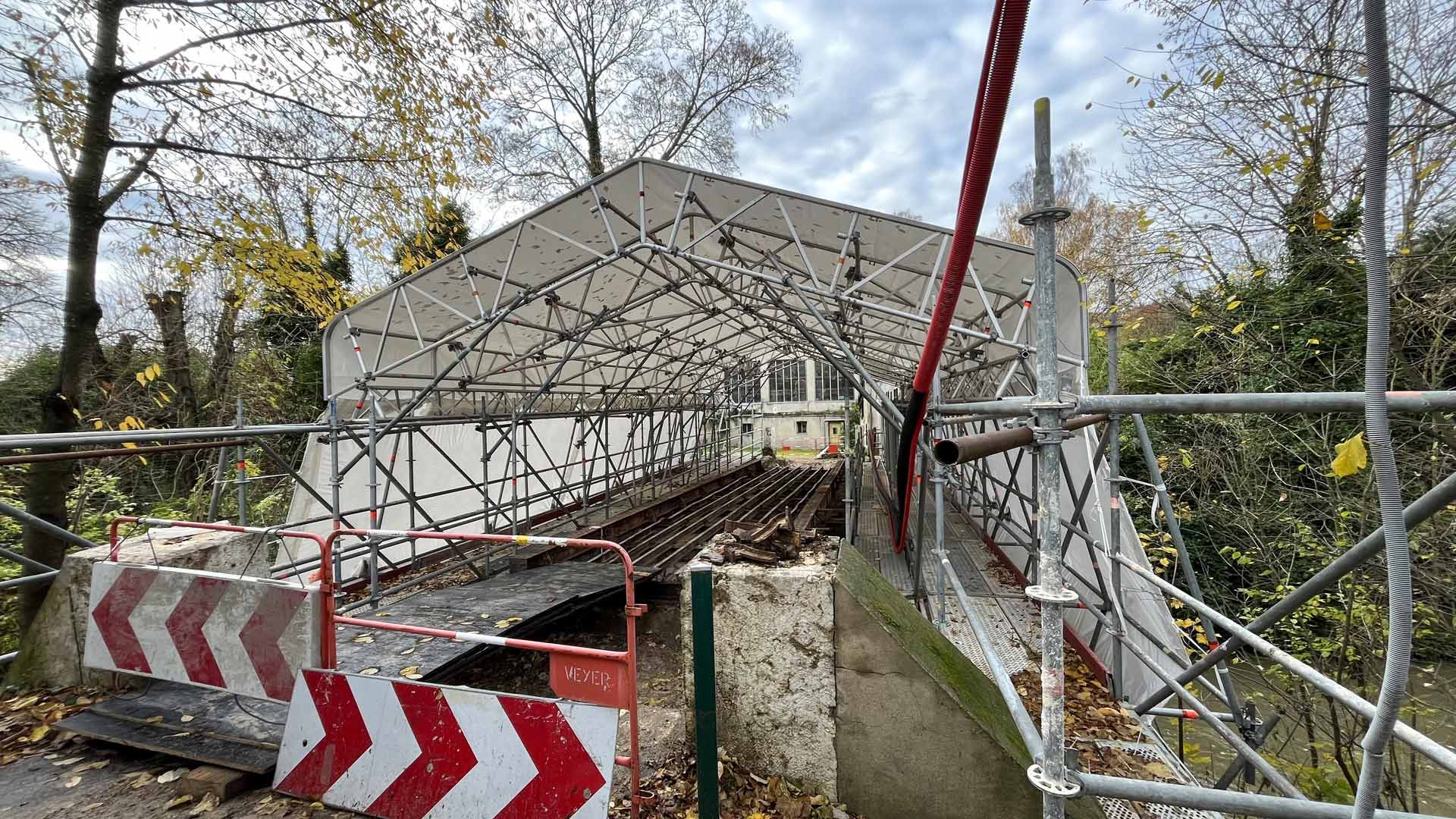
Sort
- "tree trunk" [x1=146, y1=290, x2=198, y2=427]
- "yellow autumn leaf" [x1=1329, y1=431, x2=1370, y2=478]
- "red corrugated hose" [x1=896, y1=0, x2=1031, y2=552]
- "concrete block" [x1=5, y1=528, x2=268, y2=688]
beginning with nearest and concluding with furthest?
"red corrugated hose" [x1=896, y1=0, x2=1031, y2=552] → "yellow autumn leaf" [x1=1329, y1=431, x2=1370, y2=478] → "concrete block" [x1=5, y1=528, x2=268, y2=688] → "tree trunk" [x1=146, y1=290, x2=198, y2=427]

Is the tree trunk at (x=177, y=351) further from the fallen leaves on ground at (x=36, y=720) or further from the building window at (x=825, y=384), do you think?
the building window at (x=825, y=384)

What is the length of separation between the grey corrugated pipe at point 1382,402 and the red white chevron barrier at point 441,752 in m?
2.37

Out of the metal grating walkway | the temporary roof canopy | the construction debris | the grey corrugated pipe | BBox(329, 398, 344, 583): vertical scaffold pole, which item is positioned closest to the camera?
the grey corrugated pipe

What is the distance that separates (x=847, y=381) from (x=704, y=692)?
214 inches

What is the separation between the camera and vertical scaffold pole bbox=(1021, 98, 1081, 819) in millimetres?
1885

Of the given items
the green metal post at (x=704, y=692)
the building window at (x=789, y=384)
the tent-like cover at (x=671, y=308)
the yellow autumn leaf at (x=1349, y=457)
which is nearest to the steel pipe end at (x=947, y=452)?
the yellow autumn leaf at (x=1349, y=457)

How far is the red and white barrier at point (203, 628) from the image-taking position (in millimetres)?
3152

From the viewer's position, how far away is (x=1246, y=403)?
1839 mm

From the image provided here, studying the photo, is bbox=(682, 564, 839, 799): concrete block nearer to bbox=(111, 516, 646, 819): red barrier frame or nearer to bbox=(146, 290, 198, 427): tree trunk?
bbox=(111, 516, 646, 819): red barrier frame

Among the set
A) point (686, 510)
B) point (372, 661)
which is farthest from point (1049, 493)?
point (686, 510)

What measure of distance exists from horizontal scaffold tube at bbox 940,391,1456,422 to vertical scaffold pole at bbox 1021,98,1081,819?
102 millimetres

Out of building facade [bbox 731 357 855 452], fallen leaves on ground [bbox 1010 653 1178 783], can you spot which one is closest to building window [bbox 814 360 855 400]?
building facade [bbox 731 357 855 452]

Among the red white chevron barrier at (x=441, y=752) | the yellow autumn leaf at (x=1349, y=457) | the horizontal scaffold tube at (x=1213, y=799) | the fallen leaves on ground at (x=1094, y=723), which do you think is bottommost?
the fallen leaves on ground at (x=1094, y=723)

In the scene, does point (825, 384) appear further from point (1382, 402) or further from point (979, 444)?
point (1382, 402)
